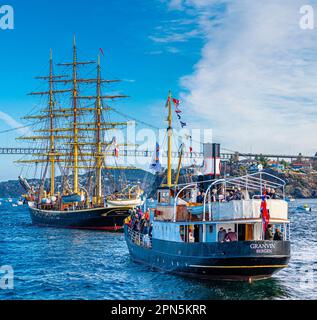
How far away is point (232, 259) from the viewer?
28.2 meters

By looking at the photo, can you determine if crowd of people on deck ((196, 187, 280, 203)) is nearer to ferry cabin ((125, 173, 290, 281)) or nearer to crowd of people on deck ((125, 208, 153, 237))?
ferry cabin ((125, 173, 290, 281))

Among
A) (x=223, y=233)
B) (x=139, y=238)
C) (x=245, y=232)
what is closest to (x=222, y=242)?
(x=223, y=233)

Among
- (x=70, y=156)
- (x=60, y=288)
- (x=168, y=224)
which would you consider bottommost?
(x=60, y=288)

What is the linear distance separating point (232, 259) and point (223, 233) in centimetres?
173

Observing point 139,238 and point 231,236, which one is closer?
point 231,236

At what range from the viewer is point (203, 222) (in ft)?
98.2

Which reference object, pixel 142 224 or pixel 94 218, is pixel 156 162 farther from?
pixel 94 218

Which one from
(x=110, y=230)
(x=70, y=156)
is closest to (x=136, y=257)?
(x=110, y=230)

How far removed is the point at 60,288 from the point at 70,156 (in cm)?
5827

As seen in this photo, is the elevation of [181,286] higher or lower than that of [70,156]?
lower

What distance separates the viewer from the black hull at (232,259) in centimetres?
2788
